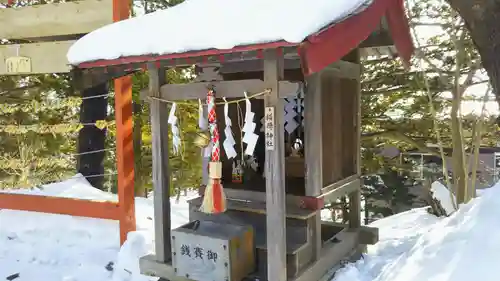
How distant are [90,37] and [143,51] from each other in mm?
946

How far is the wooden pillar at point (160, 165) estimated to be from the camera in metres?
4.30

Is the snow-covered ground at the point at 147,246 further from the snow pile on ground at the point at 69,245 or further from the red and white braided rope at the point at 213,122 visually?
the red and white braided rope at the point at 213,122

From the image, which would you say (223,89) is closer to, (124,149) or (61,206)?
(124,149)

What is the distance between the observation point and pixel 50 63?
5.76m

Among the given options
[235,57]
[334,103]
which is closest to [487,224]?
[334,103]

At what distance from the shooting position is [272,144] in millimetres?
3598

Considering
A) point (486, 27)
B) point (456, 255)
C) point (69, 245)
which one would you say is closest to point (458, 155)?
point (486, 27)

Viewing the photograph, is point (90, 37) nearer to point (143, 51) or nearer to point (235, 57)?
point (143, 51)

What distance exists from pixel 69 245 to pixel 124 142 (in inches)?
64.3

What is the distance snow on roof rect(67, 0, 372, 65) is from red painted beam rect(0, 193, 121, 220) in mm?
2279

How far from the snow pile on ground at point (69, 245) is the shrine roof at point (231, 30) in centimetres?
246

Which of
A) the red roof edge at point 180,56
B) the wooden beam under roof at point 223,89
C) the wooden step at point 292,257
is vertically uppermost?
the red roof edge at point 180,56

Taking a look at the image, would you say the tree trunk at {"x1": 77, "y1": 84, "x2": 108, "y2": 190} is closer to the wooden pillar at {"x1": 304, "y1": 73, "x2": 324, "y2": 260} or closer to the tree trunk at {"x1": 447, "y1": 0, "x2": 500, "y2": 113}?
the wooden pillar at {"x1": 304, "y1": 73, "x2": 324, "y2": 260}

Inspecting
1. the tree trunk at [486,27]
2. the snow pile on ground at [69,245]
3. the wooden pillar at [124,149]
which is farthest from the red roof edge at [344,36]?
the snow pile on ground at [69,245]
